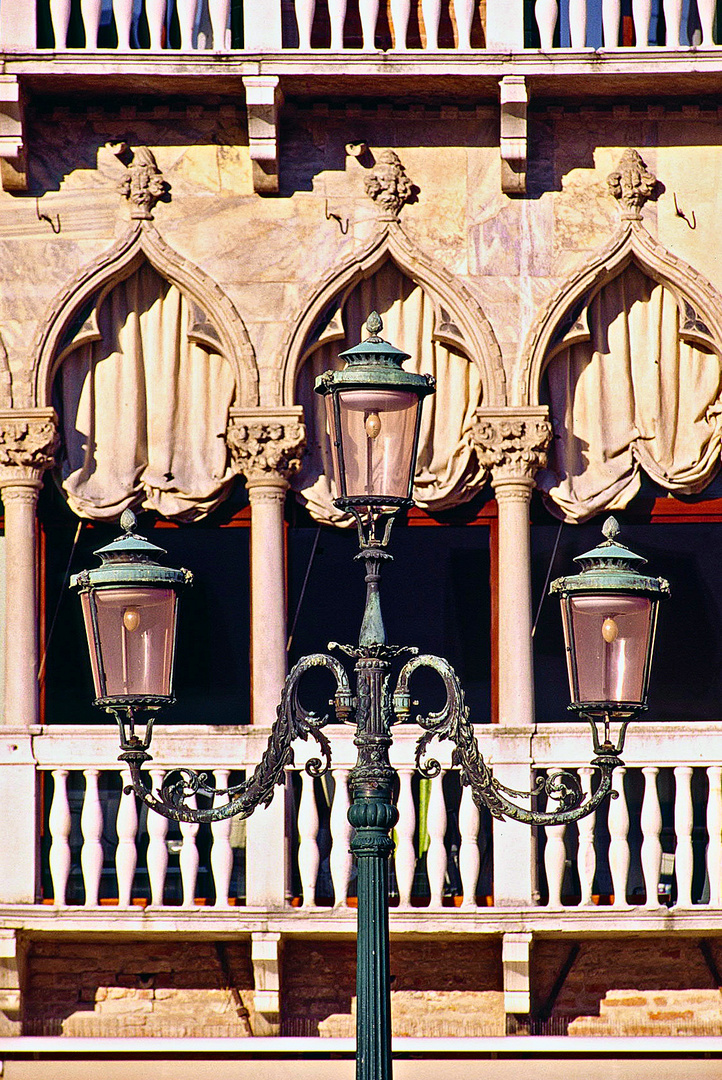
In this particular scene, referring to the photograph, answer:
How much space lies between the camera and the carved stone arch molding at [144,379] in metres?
12.6

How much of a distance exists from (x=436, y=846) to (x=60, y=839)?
195 centimetres

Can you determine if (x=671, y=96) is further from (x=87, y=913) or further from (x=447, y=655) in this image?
(x=87, y=913)

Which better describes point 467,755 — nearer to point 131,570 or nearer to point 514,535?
point 131,570

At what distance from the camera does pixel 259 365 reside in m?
12.6

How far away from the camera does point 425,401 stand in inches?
502

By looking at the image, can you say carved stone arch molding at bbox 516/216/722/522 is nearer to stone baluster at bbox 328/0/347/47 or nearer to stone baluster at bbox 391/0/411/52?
stone baluster at bbox 391/0/411/52

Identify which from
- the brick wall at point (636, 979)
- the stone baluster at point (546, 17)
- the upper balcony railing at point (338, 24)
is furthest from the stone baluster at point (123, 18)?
the brick wall at point (636, 979)

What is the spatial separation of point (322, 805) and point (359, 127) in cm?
380

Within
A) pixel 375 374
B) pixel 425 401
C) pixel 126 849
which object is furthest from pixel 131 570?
pixel 425 401

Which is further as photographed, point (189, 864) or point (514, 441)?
point (514, 441)

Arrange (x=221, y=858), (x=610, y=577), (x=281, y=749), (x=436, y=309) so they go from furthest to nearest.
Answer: (x=436, y=309) < (x=221, y=858) < (x=610, y=577) < (x=281, y=749)

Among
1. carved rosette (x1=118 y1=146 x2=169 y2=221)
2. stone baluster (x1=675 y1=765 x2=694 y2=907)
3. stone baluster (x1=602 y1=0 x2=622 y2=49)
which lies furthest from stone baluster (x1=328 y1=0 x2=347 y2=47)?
stone baluster (x1=675 y1=765 x2=694 y2=907)

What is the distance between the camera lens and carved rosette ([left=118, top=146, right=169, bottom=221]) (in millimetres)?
12641

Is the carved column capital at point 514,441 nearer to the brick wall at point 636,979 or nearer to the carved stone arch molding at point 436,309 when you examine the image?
the carved stone arch molding at point 436,309
